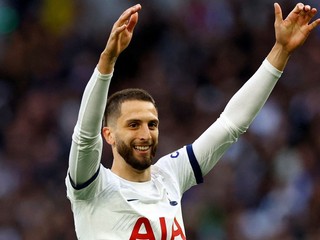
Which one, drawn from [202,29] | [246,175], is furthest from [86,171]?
[202,29]

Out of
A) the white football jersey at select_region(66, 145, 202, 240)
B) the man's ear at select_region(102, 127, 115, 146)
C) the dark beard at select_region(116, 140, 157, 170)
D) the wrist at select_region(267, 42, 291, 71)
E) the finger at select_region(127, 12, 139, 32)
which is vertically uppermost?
the finger at select_region(127, 12, 139, 32)

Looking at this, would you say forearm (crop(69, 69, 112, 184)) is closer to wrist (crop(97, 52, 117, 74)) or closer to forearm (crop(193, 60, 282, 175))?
wrist (crop(97, 52, 117, 74))

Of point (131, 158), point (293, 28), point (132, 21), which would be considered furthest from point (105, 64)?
point (293, 28)

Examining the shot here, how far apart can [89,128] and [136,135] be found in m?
0.48

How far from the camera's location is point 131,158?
5754 mm

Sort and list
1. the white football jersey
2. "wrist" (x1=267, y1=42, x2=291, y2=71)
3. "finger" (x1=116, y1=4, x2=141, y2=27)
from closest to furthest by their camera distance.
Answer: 1. "finger" (x1=116, y1=4, x2=141, y2=27)
2. the white football jersey
3. "wrist" (x1=267, y1=42, x2=291, y2=71)

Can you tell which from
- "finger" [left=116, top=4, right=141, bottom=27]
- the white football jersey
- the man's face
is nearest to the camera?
"finger" [left=116, top=4, right=141, bottom=27]

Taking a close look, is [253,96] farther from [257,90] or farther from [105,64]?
[105,64]

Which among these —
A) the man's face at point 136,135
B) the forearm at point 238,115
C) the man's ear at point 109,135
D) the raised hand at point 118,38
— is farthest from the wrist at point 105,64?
the forearm at point 238,115

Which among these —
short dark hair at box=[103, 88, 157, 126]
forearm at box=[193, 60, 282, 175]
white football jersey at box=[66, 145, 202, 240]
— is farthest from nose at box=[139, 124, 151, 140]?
forearm at box=[193, 60, 282, 175]

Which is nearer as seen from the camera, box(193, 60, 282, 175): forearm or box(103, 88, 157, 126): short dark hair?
box(103, 88, 157, 126): short dark hair

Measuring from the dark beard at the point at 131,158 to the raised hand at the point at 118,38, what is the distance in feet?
2.03

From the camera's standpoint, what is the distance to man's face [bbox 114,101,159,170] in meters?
5.72

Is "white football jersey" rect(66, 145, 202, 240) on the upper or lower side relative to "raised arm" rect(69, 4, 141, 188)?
lower
